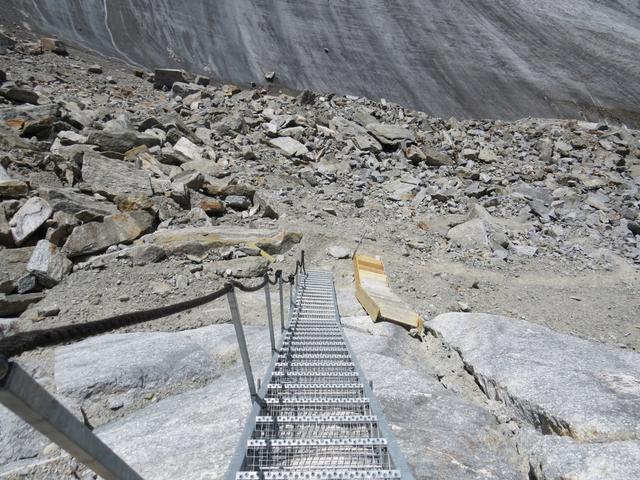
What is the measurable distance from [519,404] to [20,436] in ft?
16.5

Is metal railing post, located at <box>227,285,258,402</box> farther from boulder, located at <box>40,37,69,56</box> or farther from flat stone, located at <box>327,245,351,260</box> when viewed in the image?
boulder, located at <box>40,37,69,56</box>

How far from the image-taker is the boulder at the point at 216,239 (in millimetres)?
8789

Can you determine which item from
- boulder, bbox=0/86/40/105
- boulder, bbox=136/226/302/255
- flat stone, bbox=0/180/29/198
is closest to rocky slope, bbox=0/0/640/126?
boulder, bbox=0/86/40/105

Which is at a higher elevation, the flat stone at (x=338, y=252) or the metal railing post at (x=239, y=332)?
the metal railing post at (x=239, y=332)

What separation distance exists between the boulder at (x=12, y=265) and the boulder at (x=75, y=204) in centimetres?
124

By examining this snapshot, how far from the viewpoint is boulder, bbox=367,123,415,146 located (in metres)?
17.9

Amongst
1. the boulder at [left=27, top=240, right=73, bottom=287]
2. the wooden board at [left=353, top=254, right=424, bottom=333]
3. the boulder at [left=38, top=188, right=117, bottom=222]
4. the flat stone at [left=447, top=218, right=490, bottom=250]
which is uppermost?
the boulder at [left=38, top=188, right=117, bottom=222]

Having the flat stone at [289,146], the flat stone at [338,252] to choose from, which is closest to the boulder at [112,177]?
the flat stone at [338,252]

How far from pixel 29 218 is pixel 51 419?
8713 millimetres

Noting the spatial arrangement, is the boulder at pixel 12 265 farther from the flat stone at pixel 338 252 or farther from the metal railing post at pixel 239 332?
the flat stone at pixel 338 252

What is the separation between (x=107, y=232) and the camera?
8516 millimetres

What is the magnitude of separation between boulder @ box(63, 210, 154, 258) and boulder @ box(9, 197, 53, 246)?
26.1 inches

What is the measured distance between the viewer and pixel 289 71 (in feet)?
80.6

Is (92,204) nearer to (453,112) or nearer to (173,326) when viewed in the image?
(173,326)
